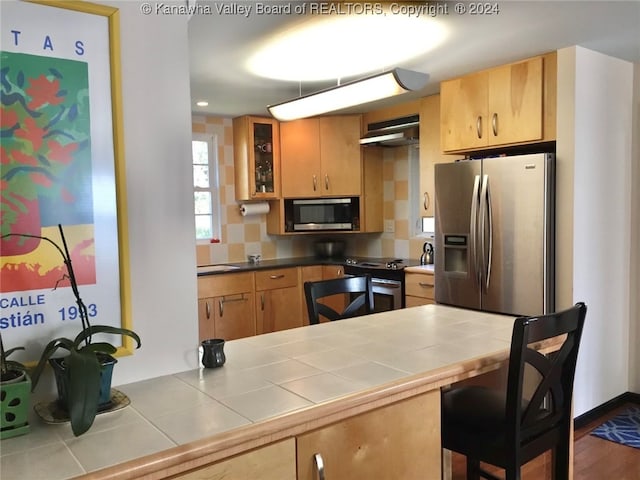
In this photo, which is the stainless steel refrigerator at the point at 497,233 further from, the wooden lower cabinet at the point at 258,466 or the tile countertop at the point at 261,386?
the wooden lower cabinet at the point at 258,466

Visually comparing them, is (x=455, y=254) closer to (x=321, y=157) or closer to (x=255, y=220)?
(x=321, y=157)

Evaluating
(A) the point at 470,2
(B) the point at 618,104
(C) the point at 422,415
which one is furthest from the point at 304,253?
(C) the point at 422,415

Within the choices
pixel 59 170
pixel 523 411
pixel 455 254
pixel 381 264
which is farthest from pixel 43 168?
pixel 381 264

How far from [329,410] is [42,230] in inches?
34.5

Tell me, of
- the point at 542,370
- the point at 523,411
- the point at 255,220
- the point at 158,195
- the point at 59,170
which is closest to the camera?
the point at 59,170

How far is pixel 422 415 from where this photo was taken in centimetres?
151

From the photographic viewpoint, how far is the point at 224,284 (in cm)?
427

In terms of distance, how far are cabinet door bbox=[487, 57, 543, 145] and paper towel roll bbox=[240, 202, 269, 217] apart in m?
2.42

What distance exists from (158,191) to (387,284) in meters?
2.78

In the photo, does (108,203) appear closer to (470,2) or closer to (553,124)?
(470,2)

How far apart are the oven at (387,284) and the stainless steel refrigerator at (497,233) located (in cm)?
50

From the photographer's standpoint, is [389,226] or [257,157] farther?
[389,226]

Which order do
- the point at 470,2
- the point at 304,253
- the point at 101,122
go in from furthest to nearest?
1. the point at 304,253
2. the point at 470,2
3. the point at 101,122

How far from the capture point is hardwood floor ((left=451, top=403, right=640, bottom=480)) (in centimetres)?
260
